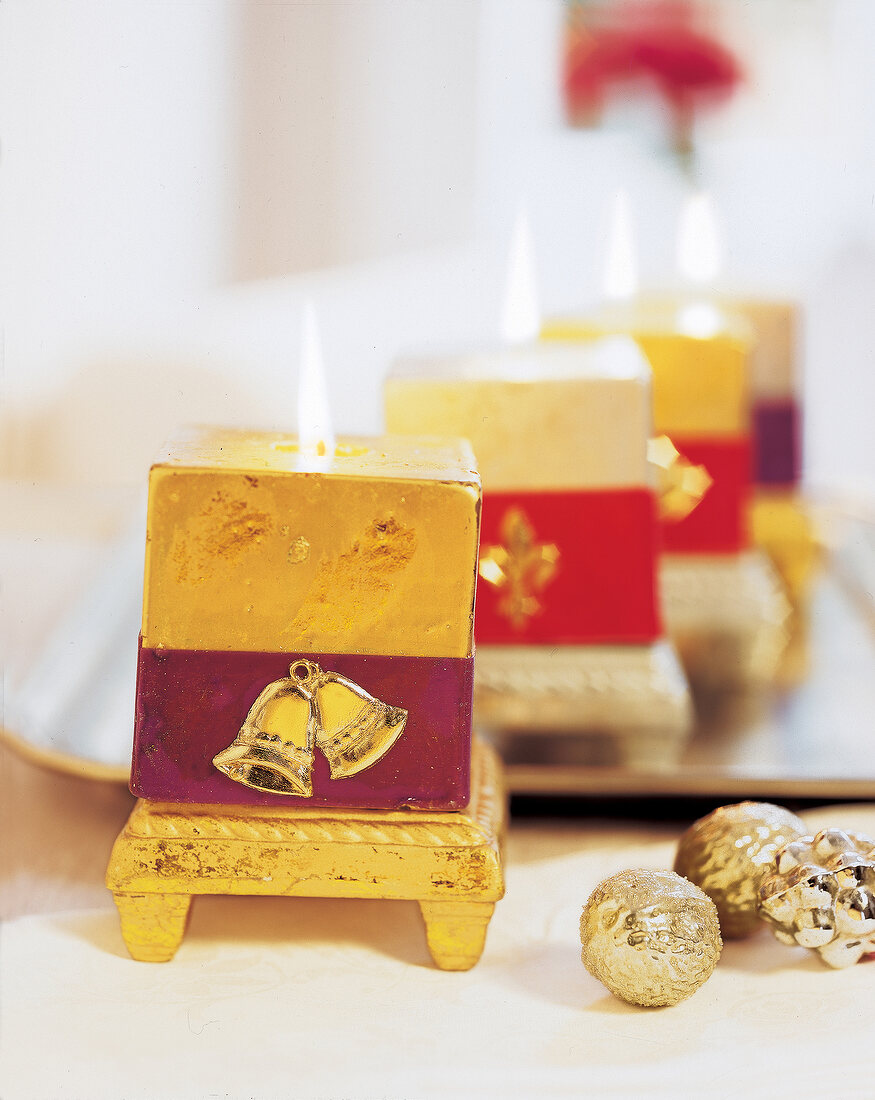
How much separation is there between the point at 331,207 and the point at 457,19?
2.19 feet

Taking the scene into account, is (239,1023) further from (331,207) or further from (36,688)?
(331,207)

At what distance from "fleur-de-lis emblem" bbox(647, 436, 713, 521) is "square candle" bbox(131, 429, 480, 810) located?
1.25 feet

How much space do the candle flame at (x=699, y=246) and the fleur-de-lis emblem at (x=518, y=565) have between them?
0.42 m

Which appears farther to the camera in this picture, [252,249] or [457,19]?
[457,19]

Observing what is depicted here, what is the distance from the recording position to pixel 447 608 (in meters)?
0.52

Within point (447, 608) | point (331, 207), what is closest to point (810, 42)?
point (331, 207)

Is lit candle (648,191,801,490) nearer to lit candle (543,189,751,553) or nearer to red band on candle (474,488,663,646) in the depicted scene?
lit candle (543,189,751,553)

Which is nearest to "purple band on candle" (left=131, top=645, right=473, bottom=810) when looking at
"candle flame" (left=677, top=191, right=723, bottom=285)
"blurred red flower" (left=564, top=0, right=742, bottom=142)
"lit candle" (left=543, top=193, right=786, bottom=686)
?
"lit candle" (left=543, top=193, right=786, bottom=686)

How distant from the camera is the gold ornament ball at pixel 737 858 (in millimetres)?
532

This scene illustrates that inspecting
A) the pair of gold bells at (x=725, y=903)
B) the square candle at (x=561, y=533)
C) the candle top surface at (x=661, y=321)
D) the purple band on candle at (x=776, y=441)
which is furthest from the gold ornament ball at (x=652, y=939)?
the purple band on candle at (x=776, y=441)

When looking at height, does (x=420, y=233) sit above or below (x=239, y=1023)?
above

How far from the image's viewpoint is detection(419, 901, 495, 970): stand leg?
0.53 m

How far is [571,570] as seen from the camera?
2.44ft

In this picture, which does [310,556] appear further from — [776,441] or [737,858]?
[776,441]
